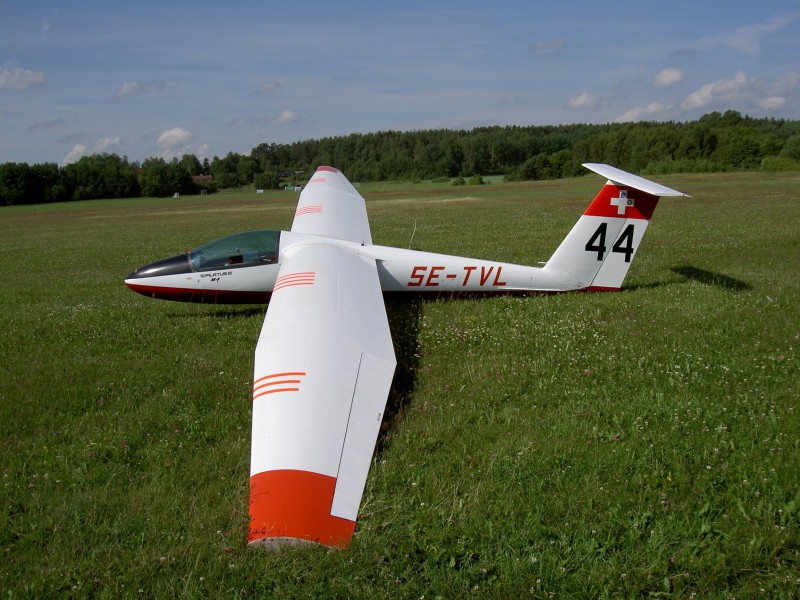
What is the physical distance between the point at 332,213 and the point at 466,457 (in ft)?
30.0

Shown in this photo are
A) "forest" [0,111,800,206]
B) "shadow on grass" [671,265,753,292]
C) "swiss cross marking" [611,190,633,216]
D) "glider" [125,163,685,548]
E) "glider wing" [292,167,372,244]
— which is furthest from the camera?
"forest" [0,111,800,206]

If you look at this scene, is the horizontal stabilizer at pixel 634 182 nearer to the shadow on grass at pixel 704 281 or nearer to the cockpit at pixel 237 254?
the shadow on grass at pixel 704 281

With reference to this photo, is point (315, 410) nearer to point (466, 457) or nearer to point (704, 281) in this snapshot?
point (466, 457)

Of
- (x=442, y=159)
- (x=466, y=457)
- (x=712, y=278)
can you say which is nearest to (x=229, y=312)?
(x=466, y=457)

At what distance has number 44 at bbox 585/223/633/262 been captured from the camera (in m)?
9.91

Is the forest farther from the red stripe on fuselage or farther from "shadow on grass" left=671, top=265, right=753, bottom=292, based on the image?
the red stripe on fuselage

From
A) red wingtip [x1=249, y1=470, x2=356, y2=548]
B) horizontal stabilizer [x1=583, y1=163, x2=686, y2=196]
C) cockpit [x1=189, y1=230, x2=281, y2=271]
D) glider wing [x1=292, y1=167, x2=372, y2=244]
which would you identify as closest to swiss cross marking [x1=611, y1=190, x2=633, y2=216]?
horizontal stabilizer [x1=583, y1=163, x2=686, y2=196]

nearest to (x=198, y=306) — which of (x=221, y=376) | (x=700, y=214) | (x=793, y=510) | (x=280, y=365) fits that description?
(x=221, y=376)

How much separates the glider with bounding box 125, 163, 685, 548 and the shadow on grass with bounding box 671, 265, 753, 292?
2.12 meters

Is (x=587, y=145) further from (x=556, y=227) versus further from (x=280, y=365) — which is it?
(x=280, y=365)

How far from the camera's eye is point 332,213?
1323cm

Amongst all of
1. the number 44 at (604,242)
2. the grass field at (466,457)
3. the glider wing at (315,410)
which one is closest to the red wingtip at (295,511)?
the glider wing at (315,410)

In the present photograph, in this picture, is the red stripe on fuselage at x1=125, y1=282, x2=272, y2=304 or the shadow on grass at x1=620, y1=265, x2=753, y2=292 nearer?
the red stripe on fuselage at x1=125, y1=282, x2=272, y2=304

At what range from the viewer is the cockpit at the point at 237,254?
32.2 ft
